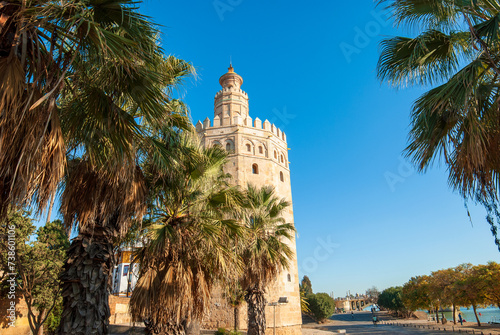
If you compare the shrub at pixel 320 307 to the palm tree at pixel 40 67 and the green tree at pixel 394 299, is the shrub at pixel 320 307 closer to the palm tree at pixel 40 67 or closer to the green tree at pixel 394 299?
the green tree at pixel 394 299

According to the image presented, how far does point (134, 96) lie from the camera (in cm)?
376

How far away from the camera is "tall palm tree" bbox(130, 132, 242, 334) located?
6723 millimetres

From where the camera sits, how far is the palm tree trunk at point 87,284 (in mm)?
4766

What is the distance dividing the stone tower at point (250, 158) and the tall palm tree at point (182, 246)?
11.6m

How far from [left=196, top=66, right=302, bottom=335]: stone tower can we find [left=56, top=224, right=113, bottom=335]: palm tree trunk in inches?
559

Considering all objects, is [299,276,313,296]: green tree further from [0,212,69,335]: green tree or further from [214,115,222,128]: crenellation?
[0,212,69,335]: green tree

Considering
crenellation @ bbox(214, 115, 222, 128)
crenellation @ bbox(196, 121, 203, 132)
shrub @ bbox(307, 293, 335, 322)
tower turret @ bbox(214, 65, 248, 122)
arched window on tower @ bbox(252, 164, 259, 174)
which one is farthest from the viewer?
shrub @ bbox(307, 293, 335, 322)

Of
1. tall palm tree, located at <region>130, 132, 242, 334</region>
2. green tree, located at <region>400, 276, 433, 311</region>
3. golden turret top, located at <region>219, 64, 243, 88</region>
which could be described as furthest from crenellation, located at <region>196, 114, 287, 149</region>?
green tree, located at <region>400, 276, 433, 311</region>

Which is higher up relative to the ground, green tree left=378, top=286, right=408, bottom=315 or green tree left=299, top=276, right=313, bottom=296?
green tree left=299, top=276, right=313, bottom=296

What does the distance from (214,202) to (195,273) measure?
1.68 meters

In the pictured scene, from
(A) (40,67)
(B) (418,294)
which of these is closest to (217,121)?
(A) (40,67)

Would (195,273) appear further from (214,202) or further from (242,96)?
(242,96)

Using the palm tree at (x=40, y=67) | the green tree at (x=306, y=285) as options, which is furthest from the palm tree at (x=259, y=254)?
the green tree at (x=306, y=285)

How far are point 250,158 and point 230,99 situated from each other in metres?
4.83
